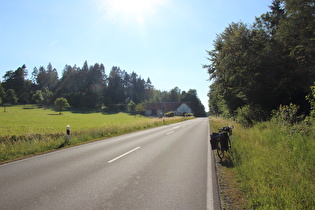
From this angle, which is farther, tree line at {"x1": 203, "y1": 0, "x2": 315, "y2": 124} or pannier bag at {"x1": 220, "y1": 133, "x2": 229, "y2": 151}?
tree line at {"x1": 203, "y1": 0, "x2": 315, "y2": 124}

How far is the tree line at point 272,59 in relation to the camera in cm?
1066

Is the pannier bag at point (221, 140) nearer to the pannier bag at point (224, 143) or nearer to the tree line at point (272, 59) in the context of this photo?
the pannier bag at point (224, 143)

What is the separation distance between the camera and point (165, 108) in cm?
9269

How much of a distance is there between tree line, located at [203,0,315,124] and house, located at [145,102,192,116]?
7558 cm

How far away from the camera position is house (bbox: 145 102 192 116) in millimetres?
92350

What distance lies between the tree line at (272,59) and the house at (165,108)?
248 ft

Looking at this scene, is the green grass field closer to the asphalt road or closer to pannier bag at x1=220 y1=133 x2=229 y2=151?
the asphalt road

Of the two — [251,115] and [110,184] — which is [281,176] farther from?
[251,115]

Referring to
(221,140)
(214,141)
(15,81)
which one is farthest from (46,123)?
(15,81)

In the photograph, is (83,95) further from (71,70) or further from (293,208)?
(293,208)

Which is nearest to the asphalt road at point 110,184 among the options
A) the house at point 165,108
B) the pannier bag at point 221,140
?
the pannier bag at point 221,140

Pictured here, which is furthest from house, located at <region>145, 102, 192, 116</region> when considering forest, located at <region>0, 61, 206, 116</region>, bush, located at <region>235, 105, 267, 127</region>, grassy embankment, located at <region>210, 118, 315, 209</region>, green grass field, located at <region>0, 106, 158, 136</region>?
grassy embankment, located at <region>210, 118, 315, 209</region>

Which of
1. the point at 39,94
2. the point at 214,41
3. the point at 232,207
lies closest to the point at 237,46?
the point at 214,41

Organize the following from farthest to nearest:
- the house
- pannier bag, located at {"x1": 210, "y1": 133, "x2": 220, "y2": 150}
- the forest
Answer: the house < the forest < pannier bag, located at {"x1": 210, "y1": 133, "x2": 220, "y2": 150}
